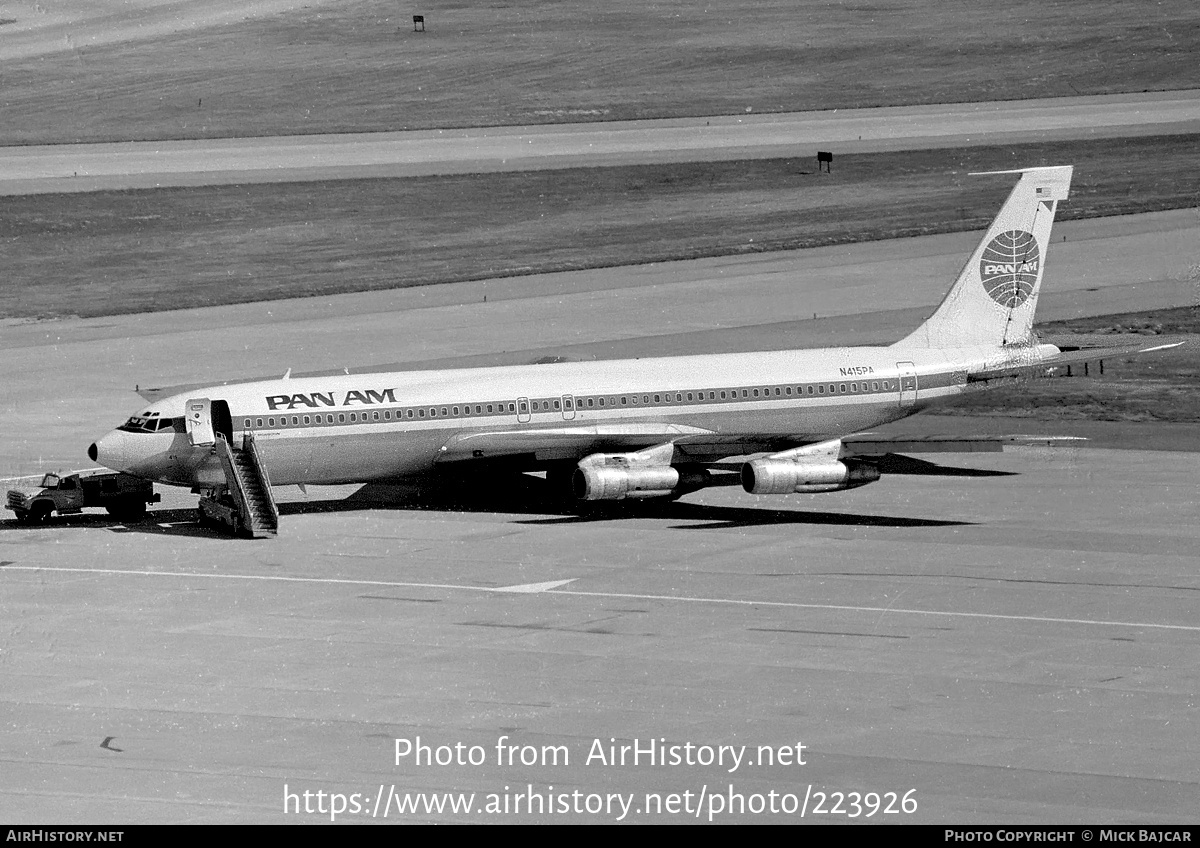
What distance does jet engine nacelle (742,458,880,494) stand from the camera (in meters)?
55.7

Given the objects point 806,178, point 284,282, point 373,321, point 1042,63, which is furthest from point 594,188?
point 1042,63

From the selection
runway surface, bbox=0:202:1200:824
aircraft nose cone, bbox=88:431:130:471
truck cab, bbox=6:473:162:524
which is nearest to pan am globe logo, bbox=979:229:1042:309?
runway surface, bbox=0:202:1200:824

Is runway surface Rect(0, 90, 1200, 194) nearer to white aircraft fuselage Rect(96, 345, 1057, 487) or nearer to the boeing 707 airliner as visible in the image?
the boeing 707 airliner

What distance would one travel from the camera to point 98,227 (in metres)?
120

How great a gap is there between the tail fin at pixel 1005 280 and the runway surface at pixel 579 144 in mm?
69515

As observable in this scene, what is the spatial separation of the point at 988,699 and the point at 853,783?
6.10 meters

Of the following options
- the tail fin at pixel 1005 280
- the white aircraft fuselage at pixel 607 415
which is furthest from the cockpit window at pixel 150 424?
the tail fin at pixel 1005 280

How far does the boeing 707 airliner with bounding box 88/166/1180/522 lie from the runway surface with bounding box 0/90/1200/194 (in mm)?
72039

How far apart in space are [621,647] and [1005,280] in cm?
2792

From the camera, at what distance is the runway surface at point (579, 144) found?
434 ft

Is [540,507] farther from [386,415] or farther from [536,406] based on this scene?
[386,415]

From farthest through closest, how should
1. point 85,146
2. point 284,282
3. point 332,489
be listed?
point 85,146
point 284,282
point 332,489

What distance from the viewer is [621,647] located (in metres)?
42.5

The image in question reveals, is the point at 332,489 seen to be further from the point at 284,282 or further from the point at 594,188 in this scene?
the point at 594,188
